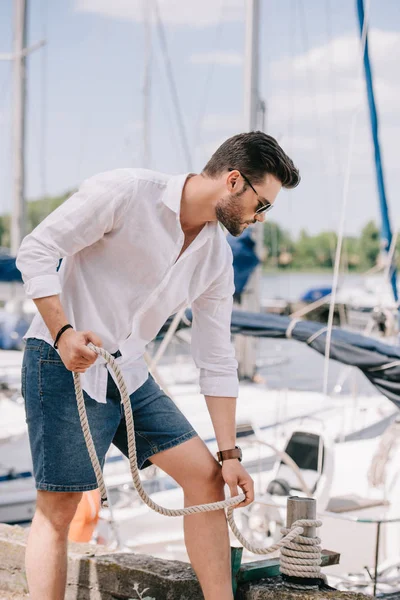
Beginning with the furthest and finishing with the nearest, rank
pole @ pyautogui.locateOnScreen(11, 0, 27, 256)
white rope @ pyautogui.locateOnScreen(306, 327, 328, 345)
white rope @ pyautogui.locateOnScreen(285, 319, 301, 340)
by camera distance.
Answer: pole @ pyautogui.locateOnScreen(11, 0, 27, 256) → white rope @ pyautogui.locateOnScreen(285, 319, 301, 340) → white rope @ pyautogui.locateOnScreen(306, 327, 328, 345)

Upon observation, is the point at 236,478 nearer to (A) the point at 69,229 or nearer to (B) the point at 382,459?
(A) the point at 69,229

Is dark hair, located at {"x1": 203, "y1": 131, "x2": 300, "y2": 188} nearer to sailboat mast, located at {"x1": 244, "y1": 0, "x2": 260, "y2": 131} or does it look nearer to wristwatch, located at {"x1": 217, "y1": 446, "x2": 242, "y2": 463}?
wristwatch, located at {"x1": 217, "y1": 446, "x2": 242, "y2": 463}

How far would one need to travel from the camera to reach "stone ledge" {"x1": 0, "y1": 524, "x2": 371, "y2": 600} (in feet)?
9.18

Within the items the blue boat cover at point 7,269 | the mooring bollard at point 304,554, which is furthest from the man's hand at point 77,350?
the blue boat cover at point 7,269

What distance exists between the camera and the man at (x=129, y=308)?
2.41 metres

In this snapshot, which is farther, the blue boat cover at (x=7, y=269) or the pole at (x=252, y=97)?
the blue boat cover at (x=7, y=269)

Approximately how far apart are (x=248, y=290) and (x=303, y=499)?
23.8 feet

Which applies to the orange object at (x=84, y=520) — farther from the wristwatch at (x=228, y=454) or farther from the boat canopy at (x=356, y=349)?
the wristwatch at (x=228, y=454)

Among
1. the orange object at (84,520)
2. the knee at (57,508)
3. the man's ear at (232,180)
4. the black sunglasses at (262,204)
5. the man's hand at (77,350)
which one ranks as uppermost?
the man's ear at (232,180)

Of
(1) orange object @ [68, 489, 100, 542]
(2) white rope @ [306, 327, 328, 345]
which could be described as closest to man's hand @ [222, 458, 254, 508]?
(1) orange object @ [68, 489, 100, 542]

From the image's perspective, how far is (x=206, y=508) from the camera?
8.35 feet

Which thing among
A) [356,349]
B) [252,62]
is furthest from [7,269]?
[356,349]

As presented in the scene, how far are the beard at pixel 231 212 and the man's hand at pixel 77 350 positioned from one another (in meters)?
0.55

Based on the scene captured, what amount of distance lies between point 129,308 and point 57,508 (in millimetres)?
691
